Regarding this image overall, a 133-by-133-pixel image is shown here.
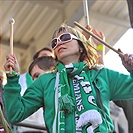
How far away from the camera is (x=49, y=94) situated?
3.34 meters

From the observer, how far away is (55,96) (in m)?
3.30

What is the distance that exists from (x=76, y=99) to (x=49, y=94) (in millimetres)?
178

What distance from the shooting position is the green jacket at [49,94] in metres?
3.22

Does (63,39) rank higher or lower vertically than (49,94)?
higher

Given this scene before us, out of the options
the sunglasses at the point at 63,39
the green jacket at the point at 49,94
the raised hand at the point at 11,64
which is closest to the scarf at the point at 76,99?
the green jacket at the point at 49,94

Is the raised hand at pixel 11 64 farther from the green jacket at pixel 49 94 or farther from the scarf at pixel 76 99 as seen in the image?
the scarf at pixel 76 99

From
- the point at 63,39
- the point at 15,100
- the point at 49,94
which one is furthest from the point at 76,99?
the point at 63,39

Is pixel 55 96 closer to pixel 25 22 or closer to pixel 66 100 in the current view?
pixel 66 100

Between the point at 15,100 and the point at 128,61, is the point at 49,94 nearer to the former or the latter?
the point at 15,100

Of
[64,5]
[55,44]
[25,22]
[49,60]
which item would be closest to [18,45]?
[25,22]

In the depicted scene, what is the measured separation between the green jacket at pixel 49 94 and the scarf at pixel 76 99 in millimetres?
41

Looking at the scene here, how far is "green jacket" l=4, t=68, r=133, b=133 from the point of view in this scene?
10.6ft

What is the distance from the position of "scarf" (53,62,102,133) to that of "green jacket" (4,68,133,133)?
0.14 ft

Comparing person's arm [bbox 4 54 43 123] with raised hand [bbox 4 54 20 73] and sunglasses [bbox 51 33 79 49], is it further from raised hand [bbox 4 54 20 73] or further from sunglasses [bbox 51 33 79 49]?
sunglasses [bbox 51 33 79 49]
